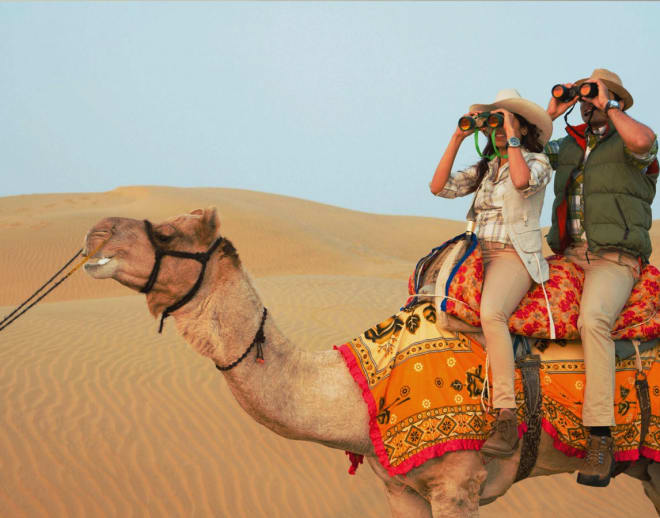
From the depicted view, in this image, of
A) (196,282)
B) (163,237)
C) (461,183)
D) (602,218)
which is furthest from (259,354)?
(602,218)

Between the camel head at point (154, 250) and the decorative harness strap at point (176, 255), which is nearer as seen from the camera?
the camel head at point (154, 250)

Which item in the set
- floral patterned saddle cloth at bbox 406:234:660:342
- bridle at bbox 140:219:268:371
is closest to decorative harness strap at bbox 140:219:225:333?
bridle at bbox 140:219:268:371

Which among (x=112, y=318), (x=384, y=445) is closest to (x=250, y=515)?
(x=384, y=445)

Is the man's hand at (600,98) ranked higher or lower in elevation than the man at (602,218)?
higher

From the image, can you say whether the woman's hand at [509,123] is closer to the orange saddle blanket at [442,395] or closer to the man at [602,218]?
the man at [602,218]

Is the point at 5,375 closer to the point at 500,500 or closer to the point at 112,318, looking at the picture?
the point at 112,318

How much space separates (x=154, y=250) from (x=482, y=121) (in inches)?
75.4

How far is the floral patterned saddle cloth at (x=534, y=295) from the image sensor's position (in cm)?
330

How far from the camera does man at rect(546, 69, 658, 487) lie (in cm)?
328

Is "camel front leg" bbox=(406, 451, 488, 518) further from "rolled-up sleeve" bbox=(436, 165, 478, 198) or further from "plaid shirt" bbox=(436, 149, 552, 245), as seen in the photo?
→ "rolled-up sleeve" bbox=(436, 165, 478, 198)

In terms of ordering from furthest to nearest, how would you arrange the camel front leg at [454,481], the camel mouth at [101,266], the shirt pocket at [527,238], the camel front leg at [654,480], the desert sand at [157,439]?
the desert sand at [157,439]
the camel front leg at [654,480]
the shirt pocket at [527,238]
the camel front leg at [454,481]
the camel mouth at [101,266]

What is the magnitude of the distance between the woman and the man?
308 mm

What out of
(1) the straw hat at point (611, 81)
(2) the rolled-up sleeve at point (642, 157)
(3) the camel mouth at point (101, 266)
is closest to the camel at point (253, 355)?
(3) the camel mouth at point (101, 266)

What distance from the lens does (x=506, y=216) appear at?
3.42 meters
